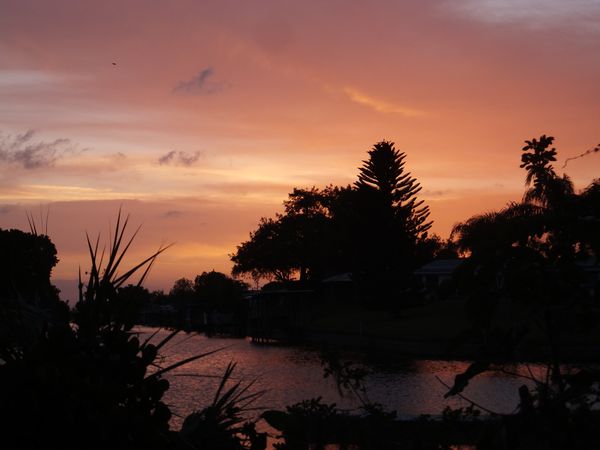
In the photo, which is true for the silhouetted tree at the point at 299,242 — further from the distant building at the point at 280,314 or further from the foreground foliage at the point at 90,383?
the foreground foliage at the point at 90,383

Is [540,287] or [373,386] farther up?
[540,287]

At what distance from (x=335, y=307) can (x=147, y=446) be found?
Result: 8017cm

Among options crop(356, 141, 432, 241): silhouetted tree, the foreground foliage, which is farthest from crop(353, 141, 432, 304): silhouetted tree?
the foreground foliage

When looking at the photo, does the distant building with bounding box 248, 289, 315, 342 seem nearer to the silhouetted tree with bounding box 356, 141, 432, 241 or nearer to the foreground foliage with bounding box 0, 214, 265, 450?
the silhouetted tree with bounding box 356, 141, 432, 241

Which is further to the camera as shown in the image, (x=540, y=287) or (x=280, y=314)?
(x=280, y=314)

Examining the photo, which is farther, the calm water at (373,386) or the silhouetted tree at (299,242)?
the silhouetted tree at (299,242)

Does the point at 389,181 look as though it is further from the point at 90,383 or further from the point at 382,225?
the point at 90,383

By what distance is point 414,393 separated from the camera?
31.1 meters

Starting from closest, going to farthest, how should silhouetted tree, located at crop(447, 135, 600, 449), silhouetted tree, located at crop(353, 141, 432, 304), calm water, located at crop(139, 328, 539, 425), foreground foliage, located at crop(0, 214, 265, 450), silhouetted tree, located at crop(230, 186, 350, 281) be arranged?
silhouetted tree, located at crop(447, 135, 600, 449)
foreground foliage, located at crop(0, 214, 265, 450)
calm water, located at crop(139, 328, 539, 425)
silhouetted tree, located at crop(353, 141, 432, 304)
silhouetted tree, located at crop(230, 186, 350, 281)

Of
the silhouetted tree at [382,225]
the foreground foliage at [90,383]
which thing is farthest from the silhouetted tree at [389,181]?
the foreground foliage at [90,383]

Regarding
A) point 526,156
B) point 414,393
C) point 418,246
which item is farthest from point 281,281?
point 526,156

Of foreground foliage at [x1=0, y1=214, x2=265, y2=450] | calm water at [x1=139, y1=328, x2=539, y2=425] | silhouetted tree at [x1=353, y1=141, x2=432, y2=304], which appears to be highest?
silhouetted tree at [x1=353, y1=141, x2=432, y2=304]

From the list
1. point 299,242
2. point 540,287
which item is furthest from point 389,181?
point 540,287

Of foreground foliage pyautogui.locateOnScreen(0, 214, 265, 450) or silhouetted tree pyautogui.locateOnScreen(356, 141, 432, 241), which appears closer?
foreground foliage pyautogui.locateOnScreen(0, 214, 265, 450)
